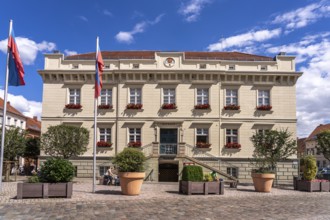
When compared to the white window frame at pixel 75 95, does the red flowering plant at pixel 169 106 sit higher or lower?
lower

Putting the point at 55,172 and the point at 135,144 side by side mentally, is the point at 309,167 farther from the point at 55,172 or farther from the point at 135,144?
the point at 55,172

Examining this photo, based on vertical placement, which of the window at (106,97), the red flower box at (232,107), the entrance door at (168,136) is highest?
the window at (106,97)

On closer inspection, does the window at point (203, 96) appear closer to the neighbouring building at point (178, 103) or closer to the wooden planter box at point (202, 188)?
the neighbouring building at point (178, 103)

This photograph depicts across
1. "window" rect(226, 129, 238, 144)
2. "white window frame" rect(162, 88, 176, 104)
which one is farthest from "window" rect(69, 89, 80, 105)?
"window" rect(226, 129, 238, 144)

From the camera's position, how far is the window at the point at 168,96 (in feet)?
93.6

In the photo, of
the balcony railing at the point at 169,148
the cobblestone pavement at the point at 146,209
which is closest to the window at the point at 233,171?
the balcony railing at the point at 169,148

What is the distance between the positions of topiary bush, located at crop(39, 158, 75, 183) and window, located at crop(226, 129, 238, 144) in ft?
53.8

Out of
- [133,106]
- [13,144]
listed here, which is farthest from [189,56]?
[13,144]

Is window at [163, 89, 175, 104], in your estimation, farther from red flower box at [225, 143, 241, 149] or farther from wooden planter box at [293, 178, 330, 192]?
wooden planter box at [293, 178, 330, 192]

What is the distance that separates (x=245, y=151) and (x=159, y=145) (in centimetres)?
717

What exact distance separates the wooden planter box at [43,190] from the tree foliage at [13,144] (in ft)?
37.1

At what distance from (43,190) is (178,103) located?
632 inches

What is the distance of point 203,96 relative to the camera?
93.7ft

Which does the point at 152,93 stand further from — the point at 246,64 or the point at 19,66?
the point at 19,66
